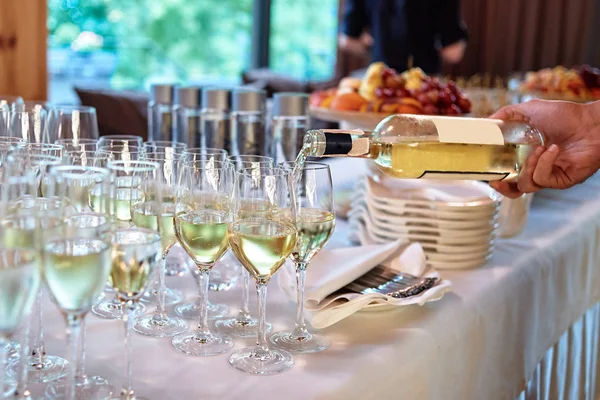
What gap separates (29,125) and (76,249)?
0.59 meters

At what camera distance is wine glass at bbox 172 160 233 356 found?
35.2 inches

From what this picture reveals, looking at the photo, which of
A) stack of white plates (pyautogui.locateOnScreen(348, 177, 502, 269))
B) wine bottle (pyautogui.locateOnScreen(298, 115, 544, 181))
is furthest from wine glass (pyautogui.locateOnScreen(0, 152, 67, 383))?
stack of white plates (pyautogui.locateOnScreen(348, 177, 502, 269))

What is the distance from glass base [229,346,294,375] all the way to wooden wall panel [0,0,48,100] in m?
1.29

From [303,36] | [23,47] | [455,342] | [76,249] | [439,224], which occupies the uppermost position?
[303,36]

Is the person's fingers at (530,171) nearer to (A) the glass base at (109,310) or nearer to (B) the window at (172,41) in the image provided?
(A) the glass base at (109,310)

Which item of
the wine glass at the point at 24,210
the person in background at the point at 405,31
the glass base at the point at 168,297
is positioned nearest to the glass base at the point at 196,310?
the glass base at the point at 168,297

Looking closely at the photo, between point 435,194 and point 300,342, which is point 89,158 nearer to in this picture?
point 300,342

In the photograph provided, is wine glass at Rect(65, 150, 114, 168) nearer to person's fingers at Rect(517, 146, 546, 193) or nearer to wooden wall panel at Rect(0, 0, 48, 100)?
person's fingers at Rect(517, 146, 546, 193)

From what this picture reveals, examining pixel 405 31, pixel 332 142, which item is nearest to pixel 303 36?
pixel 405 31

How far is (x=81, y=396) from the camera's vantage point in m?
0.78

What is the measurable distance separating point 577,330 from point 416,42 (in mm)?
2804

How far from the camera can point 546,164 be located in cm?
125

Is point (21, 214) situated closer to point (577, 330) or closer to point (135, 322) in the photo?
point (135, 322)

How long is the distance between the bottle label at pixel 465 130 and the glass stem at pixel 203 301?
0.42 meters
